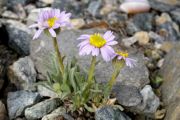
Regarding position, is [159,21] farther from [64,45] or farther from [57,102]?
[57,102]

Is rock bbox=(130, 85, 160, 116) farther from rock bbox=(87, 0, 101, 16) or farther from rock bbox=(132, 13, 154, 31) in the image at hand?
rock bbox=(87, 0, 101, 16)

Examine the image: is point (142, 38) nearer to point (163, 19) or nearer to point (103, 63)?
point (163, 19)

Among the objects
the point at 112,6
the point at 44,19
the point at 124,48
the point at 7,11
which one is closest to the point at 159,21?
the point at 112,6

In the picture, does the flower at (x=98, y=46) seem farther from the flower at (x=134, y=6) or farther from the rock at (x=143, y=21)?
the flower at (x=134, y=6)

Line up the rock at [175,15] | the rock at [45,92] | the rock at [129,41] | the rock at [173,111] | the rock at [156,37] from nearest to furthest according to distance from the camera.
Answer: the rock at [173,111]
the rock at [45,92]
the rock at [129,41]
the rock at [156,37]
the rock at [175,15]

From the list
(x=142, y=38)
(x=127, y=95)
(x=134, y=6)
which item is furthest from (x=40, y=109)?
(x=134, y=6)

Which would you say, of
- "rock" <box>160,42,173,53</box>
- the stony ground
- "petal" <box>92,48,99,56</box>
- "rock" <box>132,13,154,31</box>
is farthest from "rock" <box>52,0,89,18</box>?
"petal" <box>92,48,99,56</box>

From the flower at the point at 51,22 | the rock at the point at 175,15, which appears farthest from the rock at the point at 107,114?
the rock at the point at 175,15
